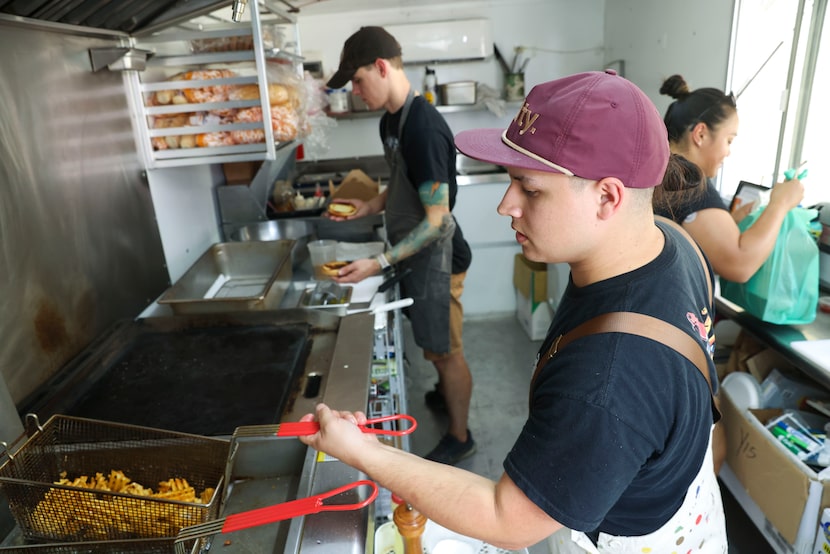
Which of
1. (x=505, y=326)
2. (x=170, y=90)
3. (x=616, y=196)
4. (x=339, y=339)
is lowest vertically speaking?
(x=505, y=326)

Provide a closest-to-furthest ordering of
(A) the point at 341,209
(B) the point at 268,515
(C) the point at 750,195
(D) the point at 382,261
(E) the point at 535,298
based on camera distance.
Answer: (B) the point at 268,515, (D) the point at 382,261, (C) the point at 750,195, (A) the point at 341,209, (E) the point at 535,298

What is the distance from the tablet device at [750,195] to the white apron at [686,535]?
1.30 m

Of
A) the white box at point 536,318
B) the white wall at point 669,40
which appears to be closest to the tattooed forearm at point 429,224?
the white wall at point 669,40

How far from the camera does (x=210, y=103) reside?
168 centimetres

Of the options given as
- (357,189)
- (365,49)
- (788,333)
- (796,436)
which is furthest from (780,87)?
(357,189)

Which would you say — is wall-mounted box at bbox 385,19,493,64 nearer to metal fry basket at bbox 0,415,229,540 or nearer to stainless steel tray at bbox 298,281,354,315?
stainless steel tray at bbox 298,281,354,315

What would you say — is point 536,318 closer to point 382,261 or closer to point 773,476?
point 382,261

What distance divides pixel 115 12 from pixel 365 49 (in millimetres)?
734

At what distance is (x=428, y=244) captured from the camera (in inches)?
77.5

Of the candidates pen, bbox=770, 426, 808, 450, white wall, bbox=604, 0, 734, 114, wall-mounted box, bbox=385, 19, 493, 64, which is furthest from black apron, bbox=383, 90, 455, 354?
wall-mounted box, bbox=385, 19, 493, 64

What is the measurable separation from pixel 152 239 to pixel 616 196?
1626mm

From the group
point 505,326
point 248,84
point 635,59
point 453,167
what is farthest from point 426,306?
point 635,59

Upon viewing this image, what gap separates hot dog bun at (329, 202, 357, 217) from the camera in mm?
2340

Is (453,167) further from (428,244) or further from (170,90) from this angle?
(170,90)
